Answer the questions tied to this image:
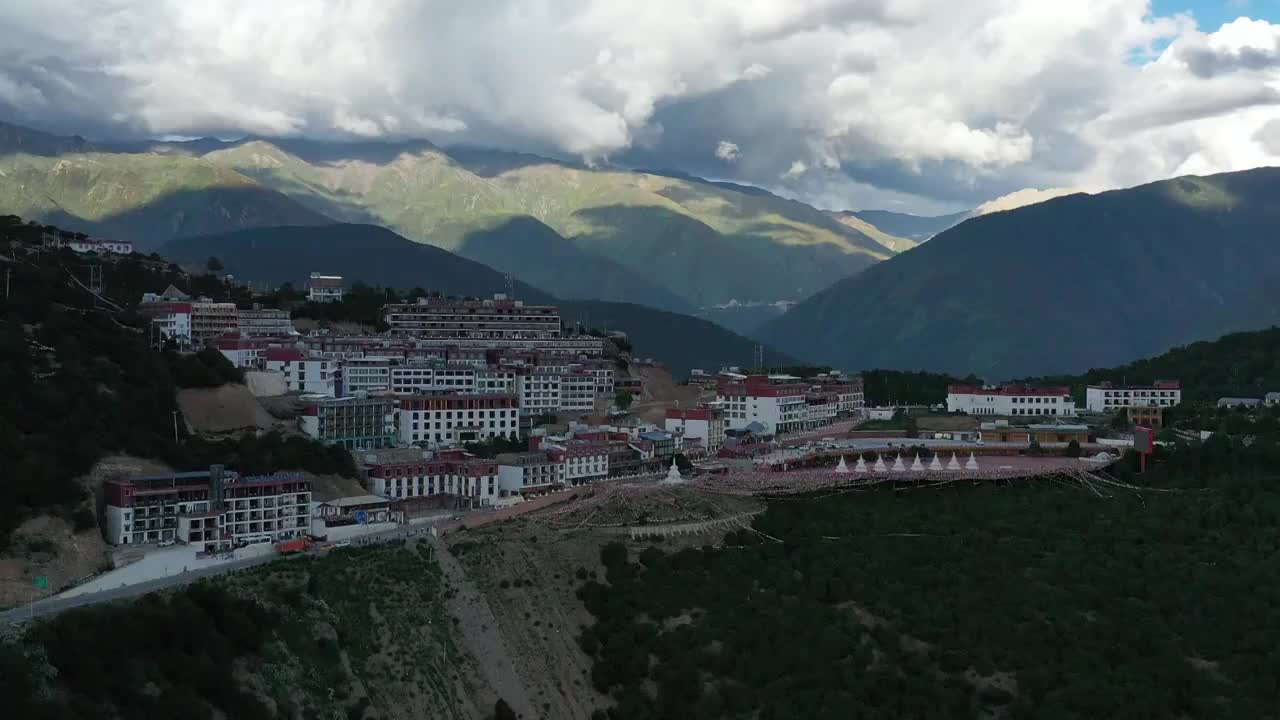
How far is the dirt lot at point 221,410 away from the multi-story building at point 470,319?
2490 cm

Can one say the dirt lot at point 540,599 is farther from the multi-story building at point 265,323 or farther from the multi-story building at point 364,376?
the multi-story building at point 265,323

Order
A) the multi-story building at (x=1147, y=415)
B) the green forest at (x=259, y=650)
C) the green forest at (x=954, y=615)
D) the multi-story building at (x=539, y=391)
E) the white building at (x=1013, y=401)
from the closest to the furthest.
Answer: the green forest at (x=259, y=650)
the green forest at (x=954, y=615)
the multi-story building at (x=1147, y=415)
the multi-story building at (x=539, y=391)
the white building at (x=1013, y=401)

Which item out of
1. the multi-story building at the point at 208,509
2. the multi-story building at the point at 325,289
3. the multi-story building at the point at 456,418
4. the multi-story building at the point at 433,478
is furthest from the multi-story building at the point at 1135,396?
the multi-story building at the point at 208,509

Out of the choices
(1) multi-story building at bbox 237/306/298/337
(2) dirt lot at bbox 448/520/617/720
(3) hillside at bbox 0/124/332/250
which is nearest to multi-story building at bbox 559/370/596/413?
(1) multi-story building at bbox 237/306/298/337

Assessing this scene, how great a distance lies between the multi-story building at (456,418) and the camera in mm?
57688

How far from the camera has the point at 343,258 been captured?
157m

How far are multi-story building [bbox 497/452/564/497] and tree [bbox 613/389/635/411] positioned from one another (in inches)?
659

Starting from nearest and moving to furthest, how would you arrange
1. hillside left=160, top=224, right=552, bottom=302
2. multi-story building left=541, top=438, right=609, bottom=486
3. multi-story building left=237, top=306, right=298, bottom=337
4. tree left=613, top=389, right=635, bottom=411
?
1. multi-story building left=541, top=438, right=609, bottom=486
2. multi-story building left=237, top=306, right=298, bottom=337
3. tree left=613, top=389, right=635, bottom=411
4. hillside left=160, top=224, right=552, bottom=302

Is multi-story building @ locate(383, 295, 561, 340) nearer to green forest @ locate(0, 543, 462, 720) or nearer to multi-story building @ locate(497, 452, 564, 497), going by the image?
multi-story building @ locate(497, 452, 564, 497)

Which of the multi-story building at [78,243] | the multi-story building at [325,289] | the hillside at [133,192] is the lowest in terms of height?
the multi-story building at [325,289]

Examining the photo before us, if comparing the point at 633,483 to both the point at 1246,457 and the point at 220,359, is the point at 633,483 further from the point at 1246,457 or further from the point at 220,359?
the point at 1246,457

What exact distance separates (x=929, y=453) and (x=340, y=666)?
30.1m

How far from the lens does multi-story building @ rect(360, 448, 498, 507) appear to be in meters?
49.6

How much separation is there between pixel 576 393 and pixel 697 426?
7054 millimetres
